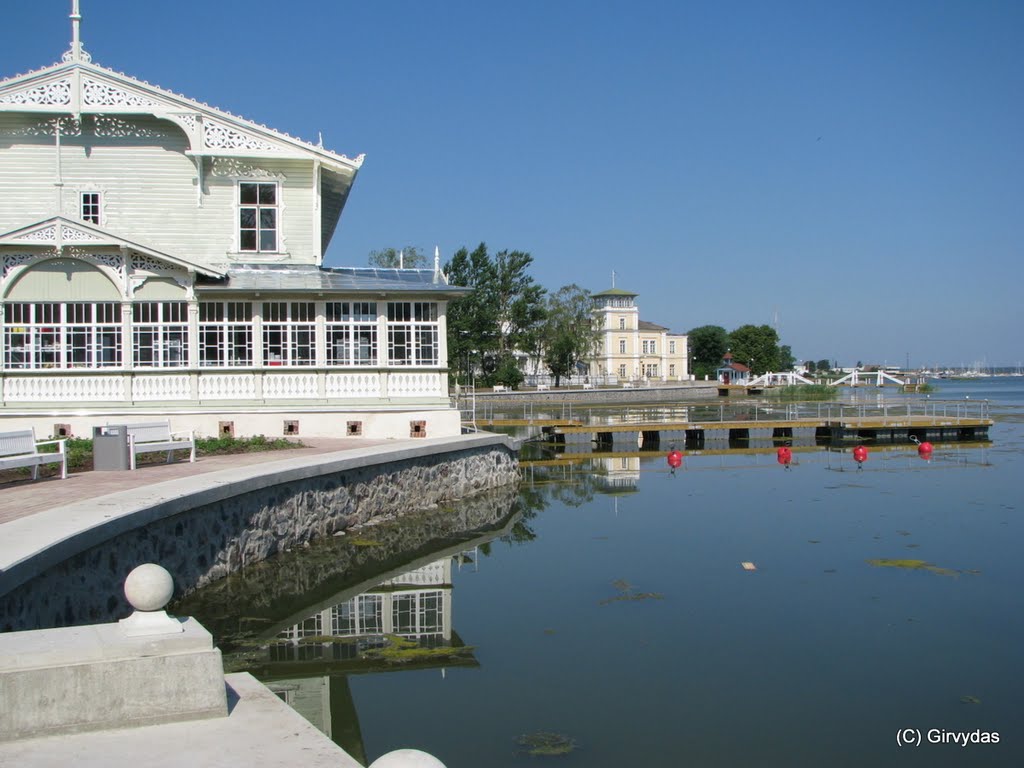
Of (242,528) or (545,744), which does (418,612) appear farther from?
(545,744)

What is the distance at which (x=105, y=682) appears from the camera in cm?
550

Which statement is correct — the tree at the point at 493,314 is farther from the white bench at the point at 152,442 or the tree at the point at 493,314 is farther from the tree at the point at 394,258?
the white bench at the point at 152,442

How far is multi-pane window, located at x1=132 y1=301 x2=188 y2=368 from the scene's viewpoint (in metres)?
21.7

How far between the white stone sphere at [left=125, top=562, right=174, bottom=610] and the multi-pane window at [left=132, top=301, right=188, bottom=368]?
16.8 m

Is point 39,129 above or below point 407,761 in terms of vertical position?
above

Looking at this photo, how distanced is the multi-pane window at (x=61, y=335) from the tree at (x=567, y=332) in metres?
58.3

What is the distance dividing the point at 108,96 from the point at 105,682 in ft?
67.4

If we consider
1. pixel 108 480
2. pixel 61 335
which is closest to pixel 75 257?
pixel 61 335

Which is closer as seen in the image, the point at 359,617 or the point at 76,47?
the point at 359,617

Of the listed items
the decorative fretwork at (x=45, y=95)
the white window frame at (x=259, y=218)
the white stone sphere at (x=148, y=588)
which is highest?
the decorative fretwork at (x=45, y=95)

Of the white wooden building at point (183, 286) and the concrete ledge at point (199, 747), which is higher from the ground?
the white wooden building at point (183, 286)

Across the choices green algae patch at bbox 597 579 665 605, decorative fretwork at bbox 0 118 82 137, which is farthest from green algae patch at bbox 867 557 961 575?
decorative fretwork at bbox 0 118 82 137

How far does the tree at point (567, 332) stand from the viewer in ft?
259

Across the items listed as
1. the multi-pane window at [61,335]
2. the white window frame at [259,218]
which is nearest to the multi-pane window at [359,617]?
the multi-pane window at [61,335]
